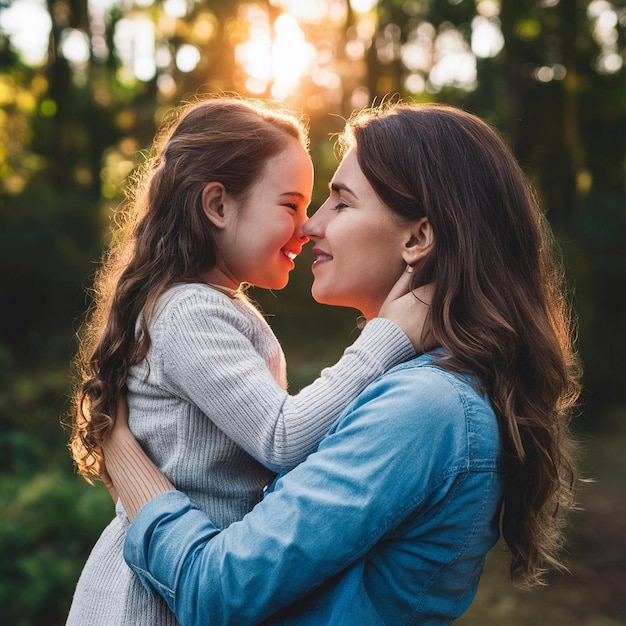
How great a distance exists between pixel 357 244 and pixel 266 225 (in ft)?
1.27

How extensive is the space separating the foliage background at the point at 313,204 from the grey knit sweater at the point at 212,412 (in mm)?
3566

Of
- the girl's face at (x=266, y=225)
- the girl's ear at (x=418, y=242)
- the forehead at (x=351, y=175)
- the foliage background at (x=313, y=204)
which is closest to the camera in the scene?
the girl's ear at (x=418, y=242)

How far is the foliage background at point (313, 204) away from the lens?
677 cm

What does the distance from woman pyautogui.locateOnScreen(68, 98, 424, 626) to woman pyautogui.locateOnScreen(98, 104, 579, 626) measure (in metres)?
0.11

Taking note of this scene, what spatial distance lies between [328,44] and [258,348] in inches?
839

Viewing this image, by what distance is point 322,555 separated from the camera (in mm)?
1532

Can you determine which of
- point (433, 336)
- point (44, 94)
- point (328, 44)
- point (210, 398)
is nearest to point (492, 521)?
point (433, 336)

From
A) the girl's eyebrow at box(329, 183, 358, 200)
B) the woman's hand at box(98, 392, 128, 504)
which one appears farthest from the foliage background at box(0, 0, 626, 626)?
the girl's eyebrow at box(329, 183, 358, 200)

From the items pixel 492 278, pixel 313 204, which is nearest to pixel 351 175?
pixel 492 278

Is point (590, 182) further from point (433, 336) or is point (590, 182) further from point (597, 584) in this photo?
point (433, 336)

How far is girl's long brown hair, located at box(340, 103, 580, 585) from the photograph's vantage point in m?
1.79

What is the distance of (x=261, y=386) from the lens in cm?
187

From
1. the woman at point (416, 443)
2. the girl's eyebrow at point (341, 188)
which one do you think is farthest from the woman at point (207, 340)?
the girl's eyebrow at point (341, 188)

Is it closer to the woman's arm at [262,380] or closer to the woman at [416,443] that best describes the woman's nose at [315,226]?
the woman at [416,443]
